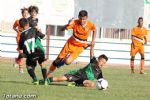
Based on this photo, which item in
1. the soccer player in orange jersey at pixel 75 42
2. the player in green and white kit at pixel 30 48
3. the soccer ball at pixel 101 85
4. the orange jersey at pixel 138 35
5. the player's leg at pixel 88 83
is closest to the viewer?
the soccer ball at pixel 101 85

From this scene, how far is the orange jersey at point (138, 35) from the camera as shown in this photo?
23797mm

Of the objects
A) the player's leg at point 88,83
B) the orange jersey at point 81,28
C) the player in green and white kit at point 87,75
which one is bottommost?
the player's leg at point 88,83

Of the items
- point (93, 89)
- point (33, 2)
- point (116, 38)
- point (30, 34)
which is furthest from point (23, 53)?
point (116, 38)

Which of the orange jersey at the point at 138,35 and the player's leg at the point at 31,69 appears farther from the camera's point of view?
the orange jersey at the point at 138,35

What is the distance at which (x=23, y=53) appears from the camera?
50.3 feet

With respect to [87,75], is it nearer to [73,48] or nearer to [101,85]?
[101,85]

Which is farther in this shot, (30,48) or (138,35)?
(138,35)

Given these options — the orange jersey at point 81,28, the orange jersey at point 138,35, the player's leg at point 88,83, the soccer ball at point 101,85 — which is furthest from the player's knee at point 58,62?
the orange jersey at point 138,35

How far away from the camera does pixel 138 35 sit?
23891 millimetres

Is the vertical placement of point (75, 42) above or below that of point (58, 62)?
above

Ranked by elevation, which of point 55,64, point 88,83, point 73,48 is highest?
point 73,48

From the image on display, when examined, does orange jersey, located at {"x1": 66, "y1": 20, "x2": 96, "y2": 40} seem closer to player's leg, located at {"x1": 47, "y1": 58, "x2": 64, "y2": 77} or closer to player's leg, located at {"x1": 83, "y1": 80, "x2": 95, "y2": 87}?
player's leg, located at {"x1": 47, "y1": 58, "x2": 64, "y2": 77}

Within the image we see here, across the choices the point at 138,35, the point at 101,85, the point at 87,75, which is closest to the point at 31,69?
the point at 87,75

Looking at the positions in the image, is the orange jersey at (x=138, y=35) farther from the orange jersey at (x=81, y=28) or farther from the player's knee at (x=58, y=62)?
the player's knee at (x=58, y=62)
